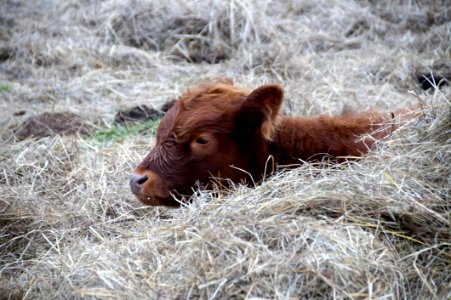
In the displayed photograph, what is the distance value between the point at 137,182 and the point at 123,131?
3020 millimetres

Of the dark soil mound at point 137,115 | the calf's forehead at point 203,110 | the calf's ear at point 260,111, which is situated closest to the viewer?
the calf's ear at point 260,111

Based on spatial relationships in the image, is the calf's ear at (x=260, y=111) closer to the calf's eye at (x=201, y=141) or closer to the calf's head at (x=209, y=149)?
the calf's head at (x=209, y=149)

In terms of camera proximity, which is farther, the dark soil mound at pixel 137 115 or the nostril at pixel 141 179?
the dark soil mound at pixel 137 115

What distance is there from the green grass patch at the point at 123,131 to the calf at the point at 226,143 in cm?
242

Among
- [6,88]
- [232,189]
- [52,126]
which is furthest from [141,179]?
[6,88]

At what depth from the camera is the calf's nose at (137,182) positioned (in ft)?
16.7

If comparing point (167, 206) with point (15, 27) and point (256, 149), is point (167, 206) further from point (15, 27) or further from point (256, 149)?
point (15, 27)

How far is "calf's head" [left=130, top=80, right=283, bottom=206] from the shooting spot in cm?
513

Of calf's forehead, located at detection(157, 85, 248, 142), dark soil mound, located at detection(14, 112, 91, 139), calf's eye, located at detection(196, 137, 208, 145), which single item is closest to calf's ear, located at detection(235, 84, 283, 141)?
calf's forehead, located at detection(157, 85, 248, 142)

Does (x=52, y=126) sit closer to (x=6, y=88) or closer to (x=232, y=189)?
(x=6, y=88)

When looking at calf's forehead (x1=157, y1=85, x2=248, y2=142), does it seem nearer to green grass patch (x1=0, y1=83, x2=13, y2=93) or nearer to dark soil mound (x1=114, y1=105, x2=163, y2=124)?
dark soil mound (x1=114, y1=105, x2=163, y2=124)

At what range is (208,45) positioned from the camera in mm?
11250

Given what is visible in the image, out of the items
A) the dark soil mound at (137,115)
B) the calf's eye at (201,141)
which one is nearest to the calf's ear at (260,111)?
the calf's eye at (201,141)

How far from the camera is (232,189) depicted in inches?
202
